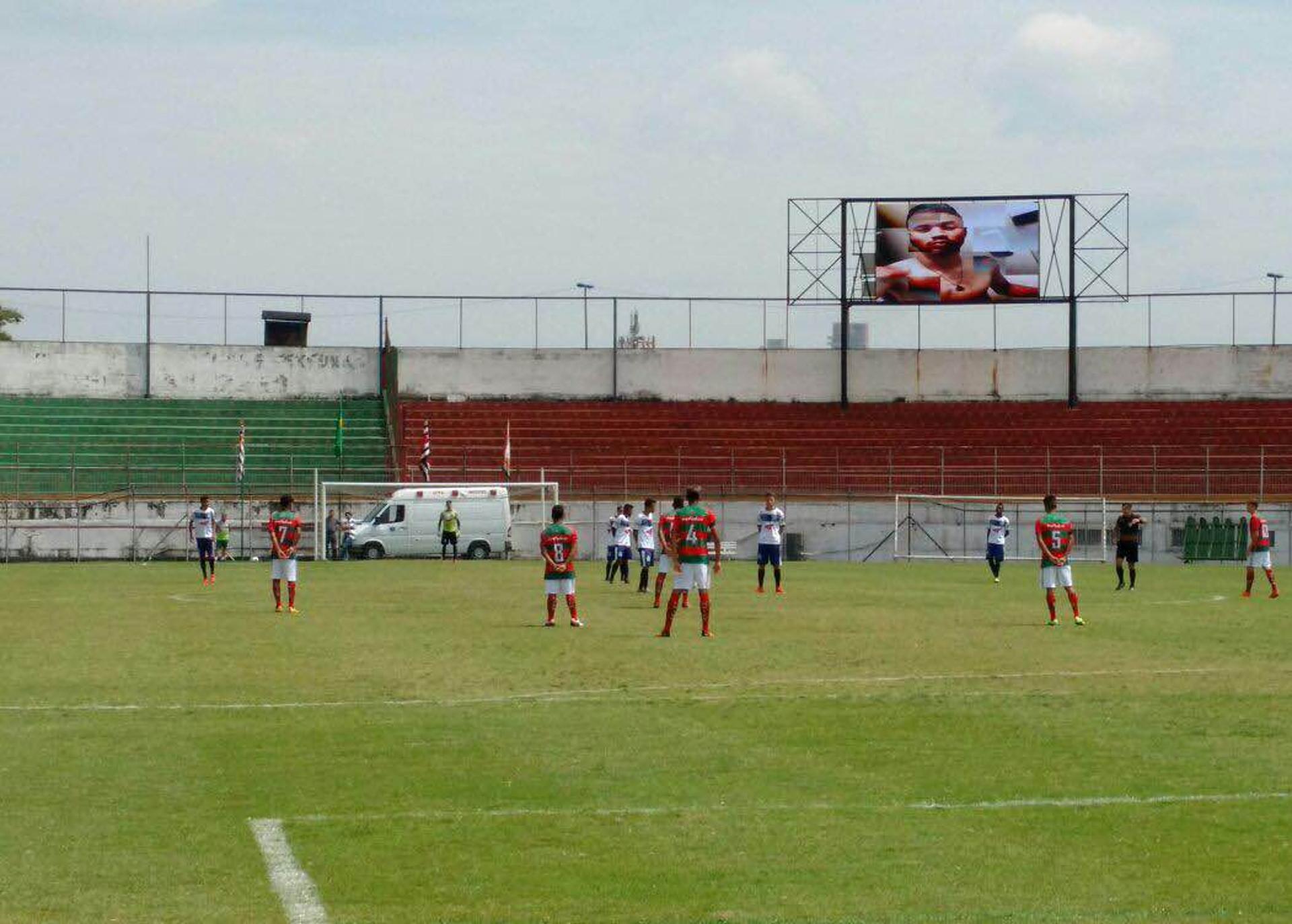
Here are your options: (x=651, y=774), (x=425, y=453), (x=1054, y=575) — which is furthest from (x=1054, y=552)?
(x=425, y=453)

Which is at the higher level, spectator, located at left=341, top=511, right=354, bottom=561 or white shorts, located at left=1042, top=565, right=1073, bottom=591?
white shorts, located at left=1042, top=565, right=1073, bottom=591

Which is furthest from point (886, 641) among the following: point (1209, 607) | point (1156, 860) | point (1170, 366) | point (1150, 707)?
point (1170, 366)

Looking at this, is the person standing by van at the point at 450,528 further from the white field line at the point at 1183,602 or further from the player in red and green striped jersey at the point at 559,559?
the player in red and green striped jersey at the point at 559,559

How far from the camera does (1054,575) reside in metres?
26.5

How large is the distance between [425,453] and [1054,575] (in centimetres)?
3839

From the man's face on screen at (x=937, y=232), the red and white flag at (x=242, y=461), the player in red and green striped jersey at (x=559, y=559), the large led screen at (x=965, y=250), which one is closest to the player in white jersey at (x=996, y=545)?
the player in red and green striped jersey at (x=559, y=559)

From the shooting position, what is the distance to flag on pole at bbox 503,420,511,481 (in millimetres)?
60750

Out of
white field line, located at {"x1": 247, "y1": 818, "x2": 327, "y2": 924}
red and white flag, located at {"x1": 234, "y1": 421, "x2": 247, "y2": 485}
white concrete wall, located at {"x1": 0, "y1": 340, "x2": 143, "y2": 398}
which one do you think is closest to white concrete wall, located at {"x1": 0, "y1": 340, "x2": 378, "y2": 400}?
white concrete wall, located at {"x1": 0, "y1": 340, "x2": 143, "y2": 398}

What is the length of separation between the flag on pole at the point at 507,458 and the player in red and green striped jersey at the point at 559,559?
34.8 metres

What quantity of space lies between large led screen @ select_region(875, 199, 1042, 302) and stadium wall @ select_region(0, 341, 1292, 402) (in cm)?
523

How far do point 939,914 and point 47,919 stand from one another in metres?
4.04

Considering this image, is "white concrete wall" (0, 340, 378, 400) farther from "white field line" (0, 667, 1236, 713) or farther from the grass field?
"white field line" (0, 667, 1236, 713)

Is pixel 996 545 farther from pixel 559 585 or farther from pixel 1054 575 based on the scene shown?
pixel 559 585

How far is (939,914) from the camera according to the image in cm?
825
